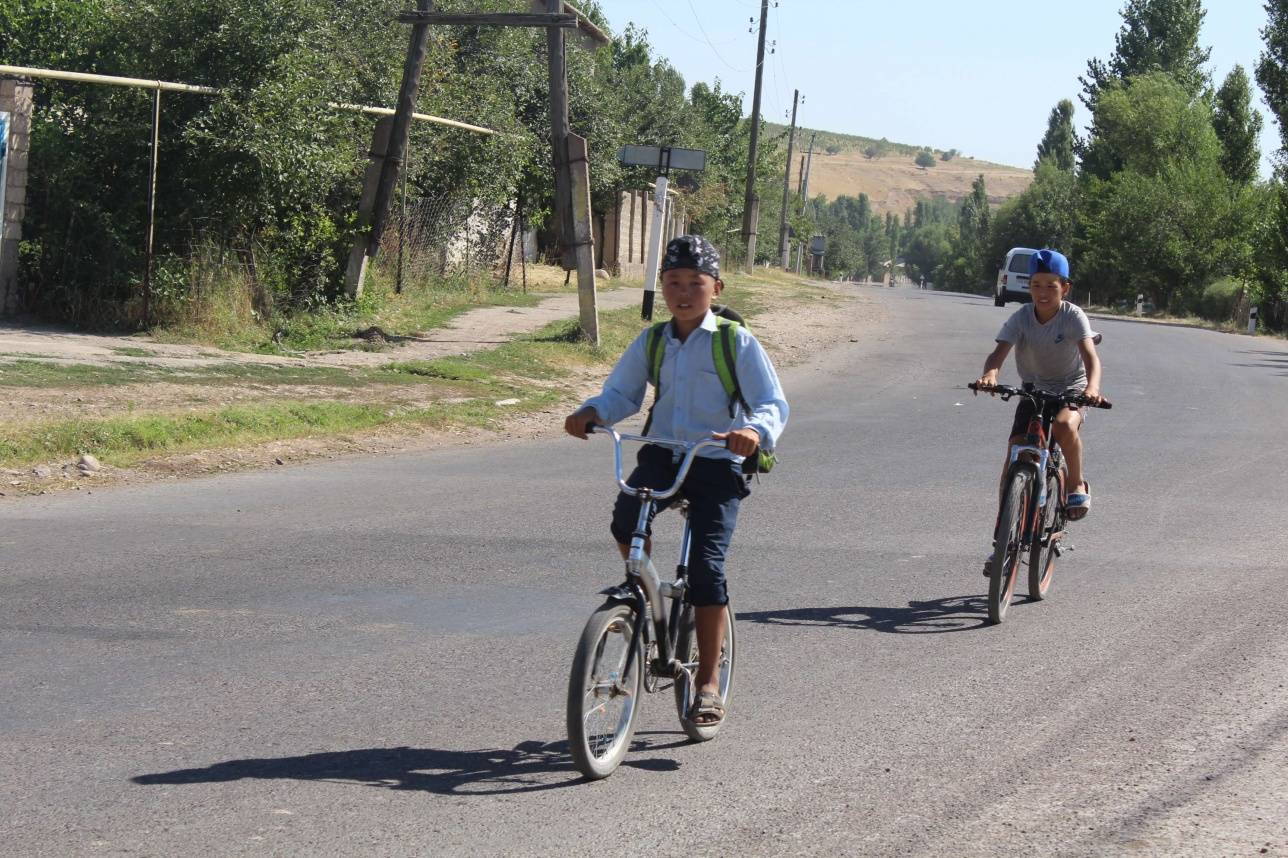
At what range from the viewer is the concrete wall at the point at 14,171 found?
14.9 m

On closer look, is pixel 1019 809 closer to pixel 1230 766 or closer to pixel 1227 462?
pixel 1230 766

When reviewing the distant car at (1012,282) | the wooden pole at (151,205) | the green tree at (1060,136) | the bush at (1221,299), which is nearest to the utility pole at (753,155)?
the distant car at (1012,282)

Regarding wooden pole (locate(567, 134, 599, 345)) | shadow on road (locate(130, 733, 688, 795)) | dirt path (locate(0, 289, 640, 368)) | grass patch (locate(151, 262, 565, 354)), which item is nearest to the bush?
wooden pole (locate(567, 134, 599, 345))

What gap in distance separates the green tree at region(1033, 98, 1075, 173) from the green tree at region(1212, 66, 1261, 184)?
7079cm

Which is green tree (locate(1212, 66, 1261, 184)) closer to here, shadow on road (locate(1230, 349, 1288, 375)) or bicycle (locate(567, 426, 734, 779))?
shadow on road (locate(1230, 349, 1288, 375))

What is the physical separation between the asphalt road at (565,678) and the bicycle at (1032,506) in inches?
9.8

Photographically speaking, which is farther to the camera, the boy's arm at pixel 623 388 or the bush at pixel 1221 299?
the bush at pixel 1221 299

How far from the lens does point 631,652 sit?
4855 millimetres

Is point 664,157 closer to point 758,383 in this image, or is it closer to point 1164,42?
point 758,383

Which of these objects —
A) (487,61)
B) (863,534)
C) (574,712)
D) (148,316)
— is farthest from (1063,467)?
(487,61)

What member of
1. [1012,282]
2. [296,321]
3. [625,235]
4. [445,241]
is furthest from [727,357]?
[1012,282]

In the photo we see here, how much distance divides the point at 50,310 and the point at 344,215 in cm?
431

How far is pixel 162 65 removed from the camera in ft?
52.0

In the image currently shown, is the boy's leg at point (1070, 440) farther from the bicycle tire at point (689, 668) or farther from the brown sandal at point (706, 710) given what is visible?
the brown sandal at point (706, 710)
